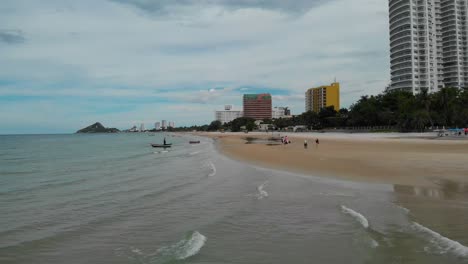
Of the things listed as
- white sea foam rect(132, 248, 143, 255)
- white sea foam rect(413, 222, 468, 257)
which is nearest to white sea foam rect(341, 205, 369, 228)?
white sea foam rect(413, 222, 468, 257)

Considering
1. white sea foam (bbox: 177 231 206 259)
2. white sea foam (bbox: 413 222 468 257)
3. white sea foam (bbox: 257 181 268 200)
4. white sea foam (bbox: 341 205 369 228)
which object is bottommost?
white sea foam (bbox: 257 181 268 200)

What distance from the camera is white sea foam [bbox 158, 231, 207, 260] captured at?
659 cm

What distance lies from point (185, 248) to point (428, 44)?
459 ft

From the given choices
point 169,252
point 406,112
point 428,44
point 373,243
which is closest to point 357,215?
point 373,243

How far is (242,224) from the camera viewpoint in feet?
Result: 28.5

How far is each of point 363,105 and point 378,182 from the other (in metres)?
90.2

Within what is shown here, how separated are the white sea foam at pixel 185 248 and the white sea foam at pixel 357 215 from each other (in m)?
3.61

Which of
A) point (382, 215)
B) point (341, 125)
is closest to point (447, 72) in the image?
point (341, 125)

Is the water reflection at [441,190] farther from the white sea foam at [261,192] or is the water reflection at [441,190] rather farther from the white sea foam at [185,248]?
the white sea foam at [185,248]

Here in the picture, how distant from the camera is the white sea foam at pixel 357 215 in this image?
818cm

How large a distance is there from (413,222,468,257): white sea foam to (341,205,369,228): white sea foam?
1.25m

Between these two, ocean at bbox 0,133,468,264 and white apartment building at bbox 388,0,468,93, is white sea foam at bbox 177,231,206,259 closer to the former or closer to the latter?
ocean at bbox 0,133,468,264

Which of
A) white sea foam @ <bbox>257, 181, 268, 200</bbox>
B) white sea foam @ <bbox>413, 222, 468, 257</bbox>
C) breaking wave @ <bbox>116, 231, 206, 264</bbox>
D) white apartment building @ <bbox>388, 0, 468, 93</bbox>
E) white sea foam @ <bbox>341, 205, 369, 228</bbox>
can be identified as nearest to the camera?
white sea foam @ <bbox>413, 222, 468, 257</bbox>

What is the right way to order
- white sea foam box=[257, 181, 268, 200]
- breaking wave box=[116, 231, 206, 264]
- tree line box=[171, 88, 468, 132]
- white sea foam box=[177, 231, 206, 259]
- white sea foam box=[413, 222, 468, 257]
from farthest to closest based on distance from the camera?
tree line box=[171, 88, 468, 132]
white sea foam box=[257, 181, 268, 200]
white sea foam box=[177, 231, 206, 259]
breaking wave box=[116, 231, 206, 264]
white sea foam box=[413, 222, 468, 257]
